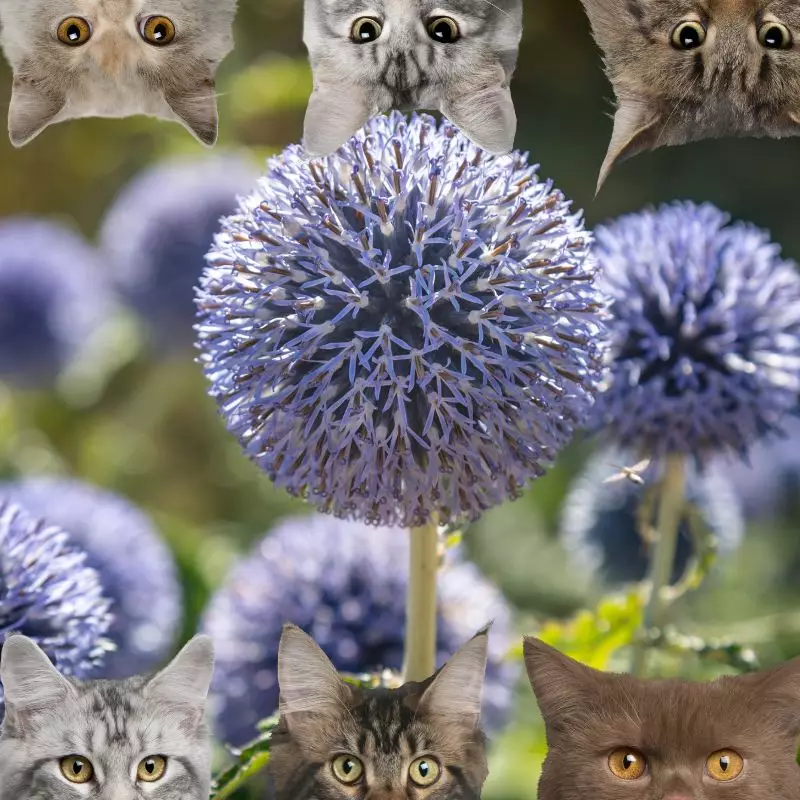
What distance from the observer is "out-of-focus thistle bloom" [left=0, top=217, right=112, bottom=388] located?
60.9 inches

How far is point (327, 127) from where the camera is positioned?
0.61 m

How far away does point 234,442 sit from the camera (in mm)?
1278

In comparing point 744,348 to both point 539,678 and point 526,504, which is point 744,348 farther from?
point 526,504

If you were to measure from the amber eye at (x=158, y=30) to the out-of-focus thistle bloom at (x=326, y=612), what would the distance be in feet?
1.25

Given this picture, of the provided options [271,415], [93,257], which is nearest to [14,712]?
[271,415]

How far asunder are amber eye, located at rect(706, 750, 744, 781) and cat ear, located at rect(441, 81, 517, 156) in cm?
31

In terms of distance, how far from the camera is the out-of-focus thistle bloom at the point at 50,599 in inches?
27.5

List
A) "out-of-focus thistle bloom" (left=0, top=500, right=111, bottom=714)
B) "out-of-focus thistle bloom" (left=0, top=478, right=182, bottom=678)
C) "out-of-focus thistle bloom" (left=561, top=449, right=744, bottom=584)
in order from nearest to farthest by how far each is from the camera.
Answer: "out-of-focus thistle bloom" (left=0, top=500, right=111, bottom=714), "out-of-focus thistle bloom" (left=0, top=478, right=182, bottom=678), "out-of-focus thistle bloom" (left=561, top=449, right=744, bottom=584)

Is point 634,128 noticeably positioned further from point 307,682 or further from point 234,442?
point 234,442

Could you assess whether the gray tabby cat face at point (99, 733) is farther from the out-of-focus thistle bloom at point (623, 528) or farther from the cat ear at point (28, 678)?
the out-of-focus thistle bloom at point (623, 528)

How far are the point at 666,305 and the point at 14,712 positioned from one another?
471 millimetres

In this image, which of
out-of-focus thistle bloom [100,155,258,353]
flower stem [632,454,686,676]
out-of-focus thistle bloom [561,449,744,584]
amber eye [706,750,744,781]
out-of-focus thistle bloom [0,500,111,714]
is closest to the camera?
amber eye [706,750,744,781]

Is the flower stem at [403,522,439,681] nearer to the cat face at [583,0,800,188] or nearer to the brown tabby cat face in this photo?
the brown tabby cat face

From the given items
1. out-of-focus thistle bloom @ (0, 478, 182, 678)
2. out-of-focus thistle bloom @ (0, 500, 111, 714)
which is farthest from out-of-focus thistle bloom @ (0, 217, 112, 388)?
out-of-focus thistle bloom @ (0, 500, 111, 714)
